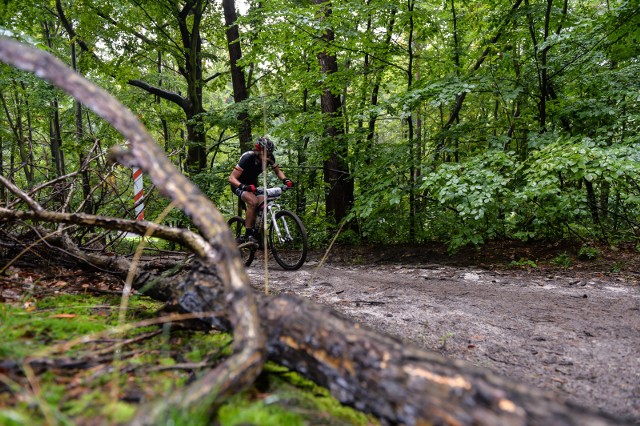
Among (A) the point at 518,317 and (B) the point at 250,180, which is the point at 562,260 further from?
(B) the point at 250,180

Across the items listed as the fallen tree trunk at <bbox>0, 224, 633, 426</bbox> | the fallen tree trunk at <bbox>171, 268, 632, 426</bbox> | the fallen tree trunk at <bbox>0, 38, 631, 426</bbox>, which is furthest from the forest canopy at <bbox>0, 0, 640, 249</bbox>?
the fallen tree trunk at <bbox>171, 268, 632, 426</bbox>

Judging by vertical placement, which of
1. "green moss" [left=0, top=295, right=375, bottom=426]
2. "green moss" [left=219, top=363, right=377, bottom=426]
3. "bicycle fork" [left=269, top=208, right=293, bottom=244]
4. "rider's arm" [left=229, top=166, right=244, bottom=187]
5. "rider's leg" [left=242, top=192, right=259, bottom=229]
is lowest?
"green moss" [left=219, top=363, right=377, bottom=426]

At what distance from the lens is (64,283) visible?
2934 mm

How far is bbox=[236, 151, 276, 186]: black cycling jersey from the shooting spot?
6.58 metres

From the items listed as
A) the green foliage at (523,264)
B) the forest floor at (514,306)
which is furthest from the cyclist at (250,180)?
the green foliage at (523,264)

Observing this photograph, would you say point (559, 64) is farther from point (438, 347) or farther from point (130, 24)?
point (130, 24)

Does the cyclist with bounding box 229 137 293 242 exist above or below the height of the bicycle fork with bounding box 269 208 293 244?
above

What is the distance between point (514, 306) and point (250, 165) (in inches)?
187

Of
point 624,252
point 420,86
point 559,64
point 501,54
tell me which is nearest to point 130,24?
point 420,86

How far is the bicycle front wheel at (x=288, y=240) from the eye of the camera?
6328mm

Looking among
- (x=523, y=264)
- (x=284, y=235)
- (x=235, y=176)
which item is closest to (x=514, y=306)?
(x=523, y=264)

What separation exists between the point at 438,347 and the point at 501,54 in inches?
250

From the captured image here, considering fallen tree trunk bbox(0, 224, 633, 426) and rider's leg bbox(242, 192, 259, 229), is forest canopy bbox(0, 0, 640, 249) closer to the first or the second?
rider's leg bbox(242, 192, 259, 229)

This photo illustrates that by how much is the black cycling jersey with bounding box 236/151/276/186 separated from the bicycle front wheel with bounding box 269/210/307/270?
866 millimetres
